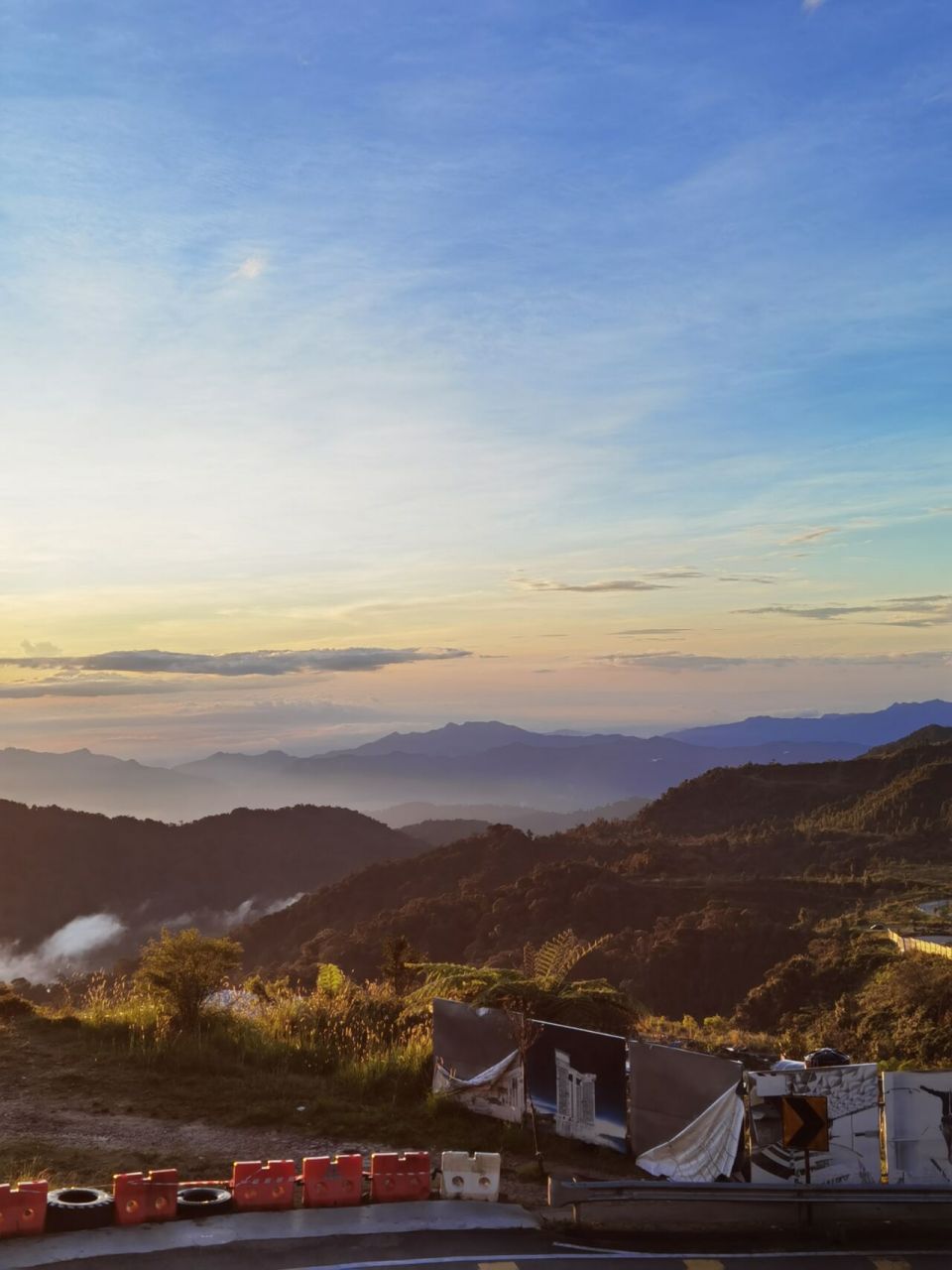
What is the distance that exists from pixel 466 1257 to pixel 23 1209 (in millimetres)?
3651

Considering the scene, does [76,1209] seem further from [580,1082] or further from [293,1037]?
[293,1037]

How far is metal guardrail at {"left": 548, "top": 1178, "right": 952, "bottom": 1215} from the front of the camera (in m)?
10.0

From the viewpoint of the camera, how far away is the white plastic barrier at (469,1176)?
10.6 meters

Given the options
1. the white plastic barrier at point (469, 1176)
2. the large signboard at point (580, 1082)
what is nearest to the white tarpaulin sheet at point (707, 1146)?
the large signboard at point (580, 1082)

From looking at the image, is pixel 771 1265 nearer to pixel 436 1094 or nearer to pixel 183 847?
pixel 436 1094

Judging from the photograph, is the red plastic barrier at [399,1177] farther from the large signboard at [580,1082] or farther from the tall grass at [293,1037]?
the tall grass at [293,1037]

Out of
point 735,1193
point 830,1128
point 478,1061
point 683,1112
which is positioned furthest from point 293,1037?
point 830,1128

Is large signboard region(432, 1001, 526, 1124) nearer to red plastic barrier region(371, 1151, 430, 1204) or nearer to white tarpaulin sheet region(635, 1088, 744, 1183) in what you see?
white tarpaulin sheet region(635, 1088, 744, 1183)

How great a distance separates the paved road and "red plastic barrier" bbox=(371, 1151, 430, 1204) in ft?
2.44

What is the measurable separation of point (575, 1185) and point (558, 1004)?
4.59 metres

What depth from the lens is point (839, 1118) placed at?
36.1ft

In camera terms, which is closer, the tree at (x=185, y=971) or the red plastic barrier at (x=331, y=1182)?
the red plastic barrier at (x=331, y=1182)

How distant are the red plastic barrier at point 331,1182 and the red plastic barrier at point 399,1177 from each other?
18cm

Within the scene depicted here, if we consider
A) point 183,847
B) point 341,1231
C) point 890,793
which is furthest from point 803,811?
point 341,1231
